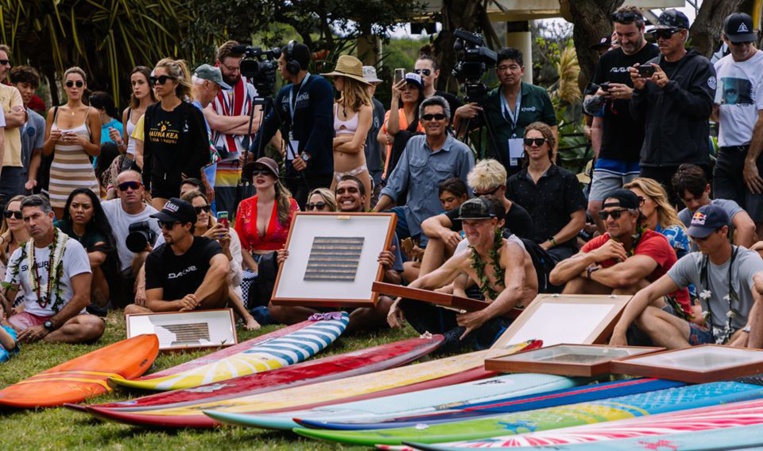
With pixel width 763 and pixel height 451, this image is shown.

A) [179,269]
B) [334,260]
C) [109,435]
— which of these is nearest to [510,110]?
[334,260]

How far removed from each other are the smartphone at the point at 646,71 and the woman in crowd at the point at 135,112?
4.22 meters

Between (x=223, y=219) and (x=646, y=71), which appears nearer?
(x=646, y=71)

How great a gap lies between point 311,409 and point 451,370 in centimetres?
112

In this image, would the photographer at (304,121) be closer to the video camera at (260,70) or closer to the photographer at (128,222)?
the video camera at (260,70)

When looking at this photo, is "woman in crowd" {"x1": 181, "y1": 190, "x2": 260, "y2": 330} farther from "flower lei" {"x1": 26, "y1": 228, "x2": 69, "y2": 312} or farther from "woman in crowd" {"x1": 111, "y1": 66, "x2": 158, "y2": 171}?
"woman in crowd" {"x1": 111, "y1": 66, "x2": 158, "y2": 171}

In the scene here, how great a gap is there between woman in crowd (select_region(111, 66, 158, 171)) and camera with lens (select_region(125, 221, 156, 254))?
93cm

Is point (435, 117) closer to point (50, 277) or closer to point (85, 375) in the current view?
point (50, 277)

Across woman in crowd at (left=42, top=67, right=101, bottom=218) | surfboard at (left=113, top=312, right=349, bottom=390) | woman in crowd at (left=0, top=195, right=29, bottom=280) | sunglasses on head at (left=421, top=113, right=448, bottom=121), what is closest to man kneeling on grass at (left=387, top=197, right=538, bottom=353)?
surfboard at (left=113, top=312, right=349, bottom=390)

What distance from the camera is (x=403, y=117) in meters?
9.91

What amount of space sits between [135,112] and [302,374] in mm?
4398

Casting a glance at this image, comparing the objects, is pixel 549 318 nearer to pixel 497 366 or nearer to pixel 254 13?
pixel 497 366

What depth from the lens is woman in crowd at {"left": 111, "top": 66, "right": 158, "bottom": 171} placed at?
1030cm

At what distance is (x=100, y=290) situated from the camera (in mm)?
9336

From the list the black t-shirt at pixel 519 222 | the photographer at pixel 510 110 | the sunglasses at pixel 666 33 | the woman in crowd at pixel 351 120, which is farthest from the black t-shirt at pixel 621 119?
the woman in crowd at pixel 351 120
